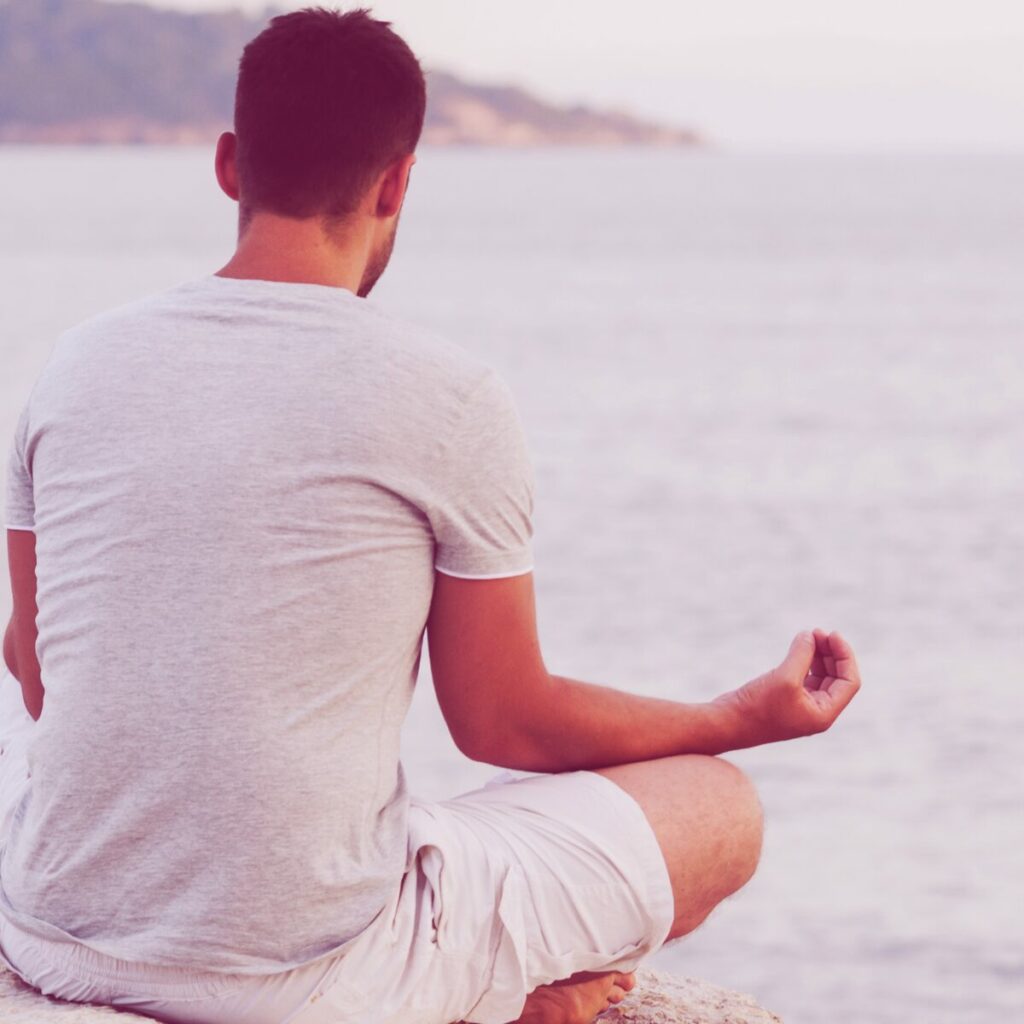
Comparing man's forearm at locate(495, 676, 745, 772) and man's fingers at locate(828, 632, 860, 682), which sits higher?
man's fingers at locate(828, 632, 860, 682)

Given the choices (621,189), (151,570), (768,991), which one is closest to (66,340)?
(151,570)

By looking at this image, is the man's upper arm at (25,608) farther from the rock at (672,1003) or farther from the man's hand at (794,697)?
the man's hand at (794,697)

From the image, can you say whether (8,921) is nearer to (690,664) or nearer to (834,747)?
(834,747)

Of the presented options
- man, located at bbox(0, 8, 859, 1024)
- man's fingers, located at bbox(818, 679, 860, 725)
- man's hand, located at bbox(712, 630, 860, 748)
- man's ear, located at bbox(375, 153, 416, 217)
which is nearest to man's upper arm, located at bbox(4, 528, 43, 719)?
man, located at bbox(0, 8, 859, 1024)

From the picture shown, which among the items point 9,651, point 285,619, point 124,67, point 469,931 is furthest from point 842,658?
point 124,67

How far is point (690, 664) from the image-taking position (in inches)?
508

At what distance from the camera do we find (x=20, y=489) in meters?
2.42

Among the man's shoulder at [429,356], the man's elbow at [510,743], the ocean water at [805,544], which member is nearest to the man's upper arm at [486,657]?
the man's elbow at [510,743]

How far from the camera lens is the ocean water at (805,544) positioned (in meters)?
8.52

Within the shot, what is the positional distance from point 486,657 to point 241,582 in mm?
379

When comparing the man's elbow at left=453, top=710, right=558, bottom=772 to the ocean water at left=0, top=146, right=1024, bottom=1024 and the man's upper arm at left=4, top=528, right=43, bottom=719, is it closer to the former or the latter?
the man's upper arm at left=4, top=528, right=43, bottom=719

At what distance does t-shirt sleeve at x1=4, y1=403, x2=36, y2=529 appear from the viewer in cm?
A: 236

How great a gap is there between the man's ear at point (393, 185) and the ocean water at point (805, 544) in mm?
2256

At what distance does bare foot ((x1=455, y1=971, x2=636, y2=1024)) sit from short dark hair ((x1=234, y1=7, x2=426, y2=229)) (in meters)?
1.18
